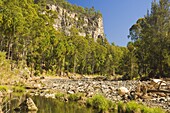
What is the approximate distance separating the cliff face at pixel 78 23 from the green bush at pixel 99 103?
128m

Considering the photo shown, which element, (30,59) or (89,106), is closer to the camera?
(89,106)

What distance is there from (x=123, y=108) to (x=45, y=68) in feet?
207

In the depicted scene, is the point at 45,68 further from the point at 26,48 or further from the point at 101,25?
the point at 101,25

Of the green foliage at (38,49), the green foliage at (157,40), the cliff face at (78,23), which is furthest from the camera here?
the cliff face at (78,23)

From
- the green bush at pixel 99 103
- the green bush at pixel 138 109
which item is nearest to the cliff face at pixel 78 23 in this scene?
the green bush at pixel 99 103

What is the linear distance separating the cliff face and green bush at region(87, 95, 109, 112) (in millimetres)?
127732

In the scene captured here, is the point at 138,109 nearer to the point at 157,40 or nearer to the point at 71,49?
the point at 157,40

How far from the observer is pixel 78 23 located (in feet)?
558

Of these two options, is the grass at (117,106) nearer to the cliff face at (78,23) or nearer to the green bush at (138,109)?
the green bush at (138,109)

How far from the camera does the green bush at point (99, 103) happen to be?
1792 centimetres

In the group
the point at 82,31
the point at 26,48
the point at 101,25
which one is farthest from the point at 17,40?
the point at 101,25

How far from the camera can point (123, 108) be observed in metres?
16.8

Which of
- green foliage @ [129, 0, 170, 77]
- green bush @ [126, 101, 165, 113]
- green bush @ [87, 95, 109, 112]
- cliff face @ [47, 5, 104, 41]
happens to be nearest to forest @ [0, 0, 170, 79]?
green foliage @ [129, 0, 170, 77]

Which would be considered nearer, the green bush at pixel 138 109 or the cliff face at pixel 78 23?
the green bush at pixel 138 109
